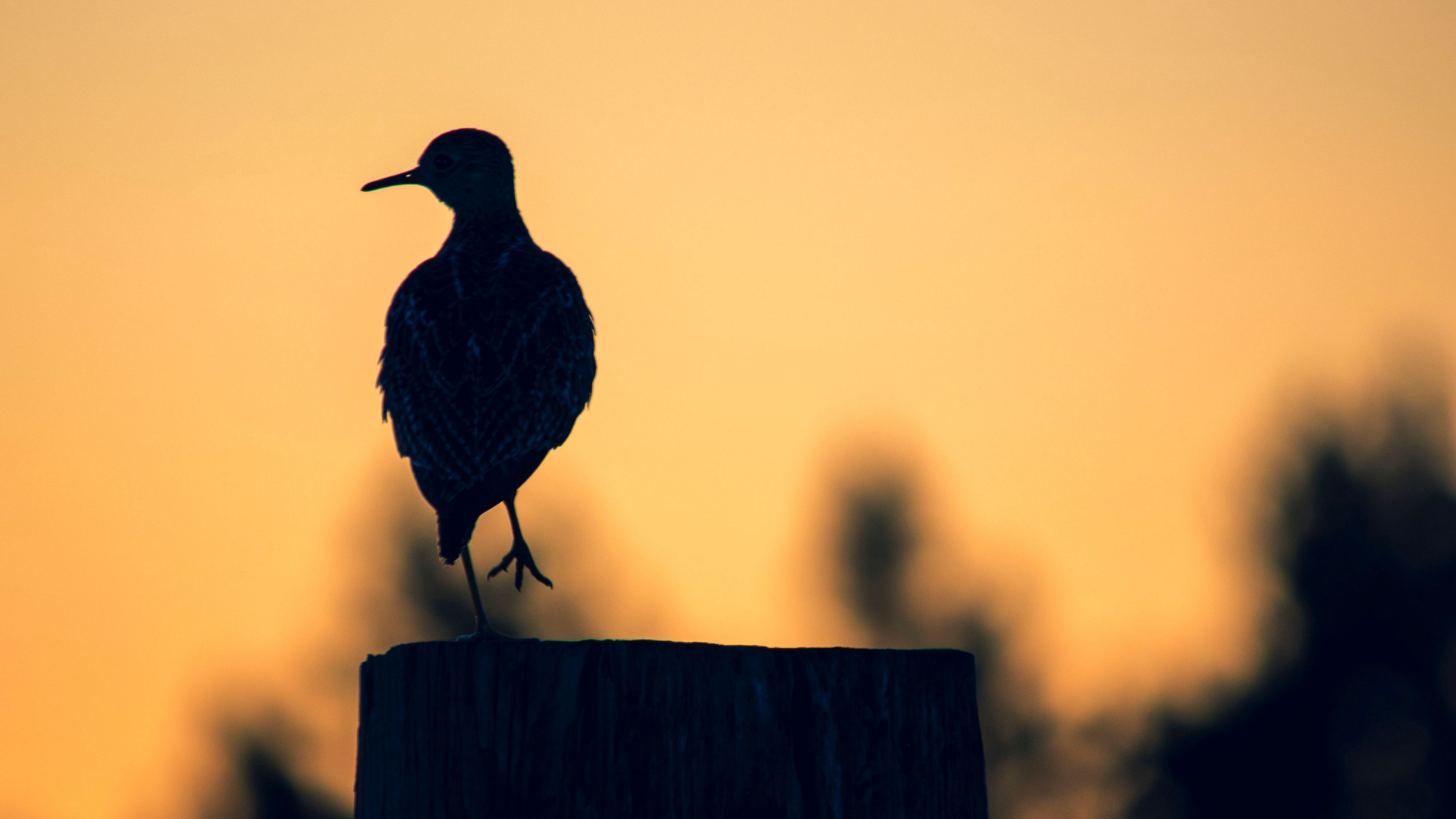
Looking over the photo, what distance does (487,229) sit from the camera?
834cm

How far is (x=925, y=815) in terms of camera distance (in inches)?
165

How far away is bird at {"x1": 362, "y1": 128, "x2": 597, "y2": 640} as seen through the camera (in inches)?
260

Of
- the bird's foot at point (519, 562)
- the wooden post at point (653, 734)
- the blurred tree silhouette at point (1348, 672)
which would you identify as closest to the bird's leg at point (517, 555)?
the bird's foot at point (519, 562)

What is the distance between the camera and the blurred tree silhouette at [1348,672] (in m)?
29.4

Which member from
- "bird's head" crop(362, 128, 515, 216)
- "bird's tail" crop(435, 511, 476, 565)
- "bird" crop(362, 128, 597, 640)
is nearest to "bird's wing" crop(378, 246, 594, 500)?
"bird" crop(362, 128, 597, 640)

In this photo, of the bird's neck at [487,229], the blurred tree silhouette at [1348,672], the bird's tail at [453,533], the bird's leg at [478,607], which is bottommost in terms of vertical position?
the blurred tree silhouette at [1348,672]

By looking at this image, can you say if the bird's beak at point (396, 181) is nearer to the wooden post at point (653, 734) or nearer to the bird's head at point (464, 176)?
the bird's head at point (464, 176)

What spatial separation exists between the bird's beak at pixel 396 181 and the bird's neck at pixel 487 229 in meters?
0.30

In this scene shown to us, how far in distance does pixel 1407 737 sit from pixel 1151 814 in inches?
192

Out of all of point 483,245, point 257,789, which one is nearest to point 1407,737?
point 257,789

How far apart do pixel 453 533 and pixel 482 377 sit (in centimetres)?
89

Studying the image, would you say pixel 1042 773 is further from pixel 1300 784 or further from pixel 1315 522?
pixel 1315 522

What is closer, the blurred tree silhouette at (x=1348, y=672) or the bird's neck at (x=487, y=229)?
the bird's neck at (x=487, y=229)

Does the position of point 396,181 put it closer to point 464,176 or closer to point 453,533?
point 464,176
